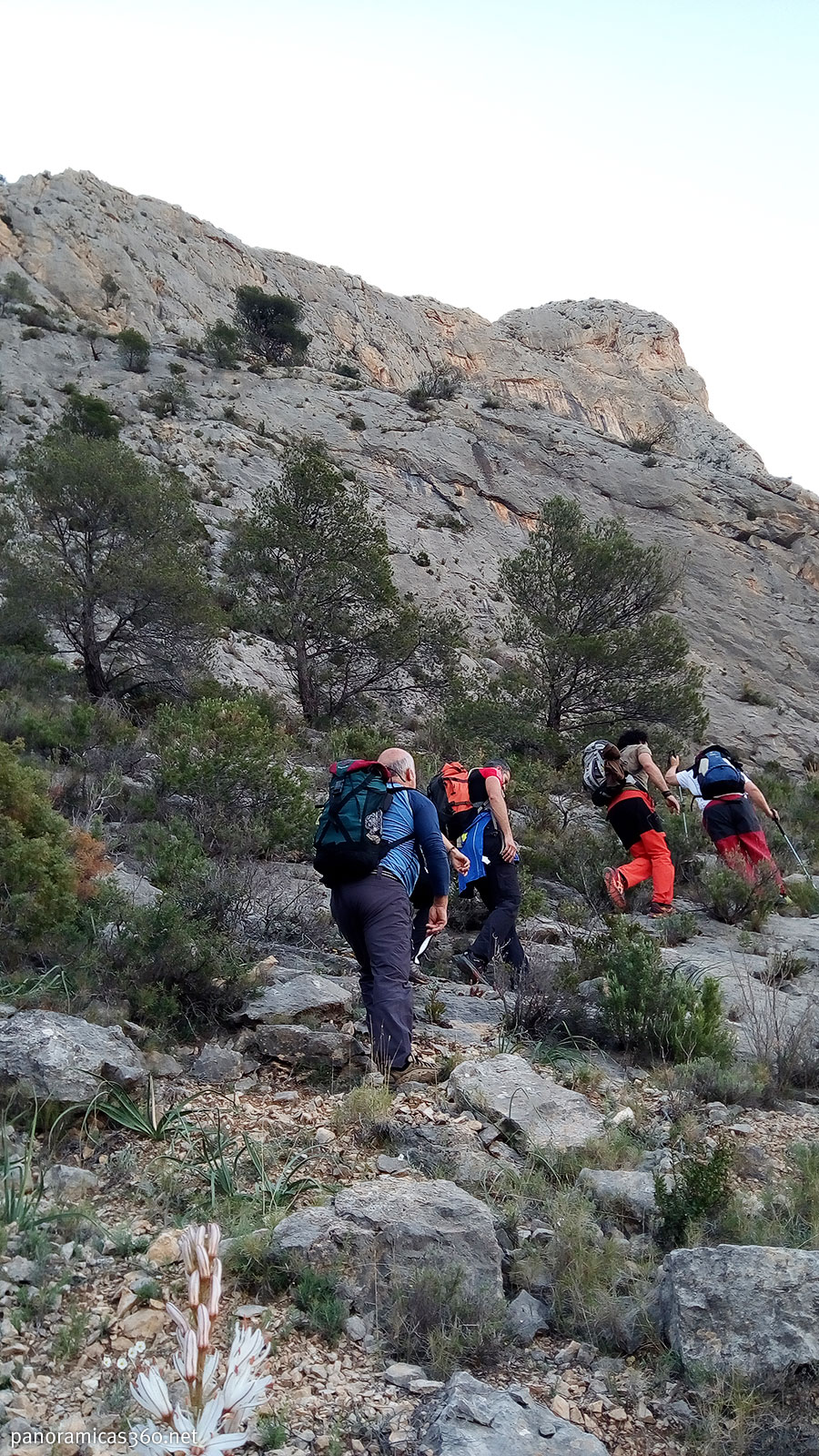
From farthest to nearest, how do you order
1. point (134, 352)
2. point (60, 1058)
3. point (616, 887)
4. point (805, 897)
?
point (134, 352)
point (805, 897)
point (616, 887)
point (60, 1058)

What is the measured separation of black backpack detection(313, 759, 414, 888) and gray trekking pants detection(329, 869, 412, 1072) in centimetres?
11

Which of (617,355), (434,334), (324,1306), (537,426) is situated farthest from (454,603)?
(617,355)

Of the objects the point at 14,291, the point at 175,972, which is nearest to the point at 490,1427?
the point at 175,972

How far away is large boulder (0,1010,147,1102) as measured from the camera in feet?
10.4

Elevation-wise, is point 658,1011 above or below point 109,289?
below

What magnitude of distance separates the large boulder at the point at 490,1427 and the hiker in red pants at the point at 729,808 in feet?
19.7

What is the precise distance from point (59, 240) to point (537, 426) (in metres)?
21.7

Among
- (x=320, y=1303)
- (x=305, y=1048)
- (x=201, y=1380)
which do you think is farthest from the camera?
(x=305, y=1048)

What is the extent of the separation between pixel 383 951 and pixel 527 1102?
0.91 meters

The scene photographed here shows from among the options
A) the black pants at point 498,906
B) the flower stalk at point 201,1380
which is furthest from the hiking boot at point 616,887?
the flower stalk at point 201,1380

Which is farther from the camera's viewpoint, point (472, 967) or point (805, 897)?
point (805, 897)

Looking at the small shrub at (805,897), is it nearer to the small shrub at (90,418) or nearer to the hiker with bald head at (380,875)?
the hiker with bald head at (380,875)

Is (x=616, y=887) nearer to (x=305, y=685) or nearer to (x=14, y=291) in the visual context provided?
(x=305, y=685)

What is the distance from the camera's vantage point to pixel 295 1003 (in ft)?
14.1
